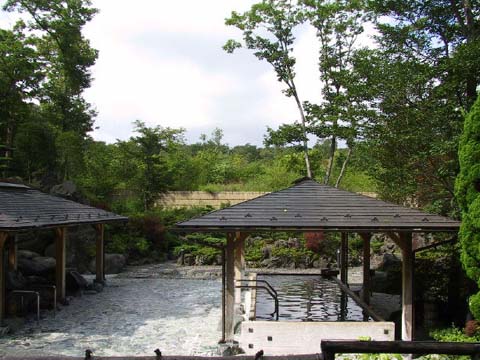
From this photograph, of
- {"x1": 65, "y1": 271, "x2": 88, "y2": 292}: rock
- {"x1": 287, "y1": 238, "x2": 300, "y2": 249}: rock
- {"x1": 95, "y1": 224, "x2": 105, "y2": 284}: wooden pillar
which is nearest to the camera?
{"x1": 65, "y1": 271, "x2": 88, "y2": 292}: rock

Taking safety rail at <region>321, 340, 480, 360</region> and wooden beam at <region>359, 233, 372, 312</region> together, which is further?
wooden beam at <region>359, 233, 372, 312</region>

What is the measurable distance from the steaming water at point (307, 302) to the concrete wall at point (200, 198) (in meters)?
9.36

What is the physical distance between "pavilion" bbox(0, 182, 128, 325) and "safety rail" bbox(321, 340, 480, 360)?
266 inches

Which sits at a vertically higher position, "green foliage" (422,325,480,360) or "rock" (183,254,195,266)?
"green foliage" (422,325,480,360)

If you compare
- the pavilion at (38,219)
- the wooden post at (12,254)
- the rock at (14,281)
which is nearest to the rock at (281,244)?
the pavilion at (38,219)

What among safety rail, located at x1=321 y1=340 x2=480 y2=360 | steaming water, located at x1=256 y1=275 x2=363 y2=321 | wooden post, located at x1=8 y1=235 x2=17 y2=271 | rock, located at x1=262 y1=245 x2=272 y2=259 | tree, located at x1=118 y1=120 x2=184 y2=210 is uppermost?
tree, located at x1=118 y1=120 x2=184 y2=210

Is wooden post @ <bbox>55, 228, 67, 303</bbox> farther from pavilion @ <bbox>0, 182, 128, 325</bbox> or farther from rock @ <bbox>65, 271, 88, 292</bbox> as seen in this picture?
rock @ <bbox>65, 271, 88, 292</bbox>

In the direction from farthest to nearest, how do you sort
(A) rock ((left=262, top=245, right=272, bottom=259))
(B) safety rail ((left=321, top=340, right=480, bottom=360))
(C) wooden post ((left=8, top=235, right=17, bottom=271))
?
(A) rock ((left=262, top=245, right=272, bottom=259)), (C) wooden post ((left=8, top=235, right=17, bottom=271)), (B) safety rail ((left=321, top=340, right=480, bottom=360))

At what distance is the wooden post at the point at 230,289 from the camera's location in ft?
26.4

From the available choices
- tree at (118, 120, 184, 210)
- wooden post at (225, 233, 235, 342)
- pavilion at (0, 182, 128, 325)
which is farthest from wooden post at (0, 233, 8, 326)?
tree at (118, 120, 184, 210)

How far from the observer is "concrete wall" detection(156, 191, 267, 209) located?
2486 cm

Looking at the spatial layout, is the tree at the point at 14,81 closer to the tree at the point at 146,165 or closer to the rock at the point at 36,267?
the tree at the point at 146,165

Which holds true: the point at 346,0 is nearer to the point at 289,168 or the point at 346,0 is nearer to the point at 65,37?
the point at 289,168

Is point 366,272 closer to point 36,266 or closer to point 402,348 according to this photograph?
point 402,348
